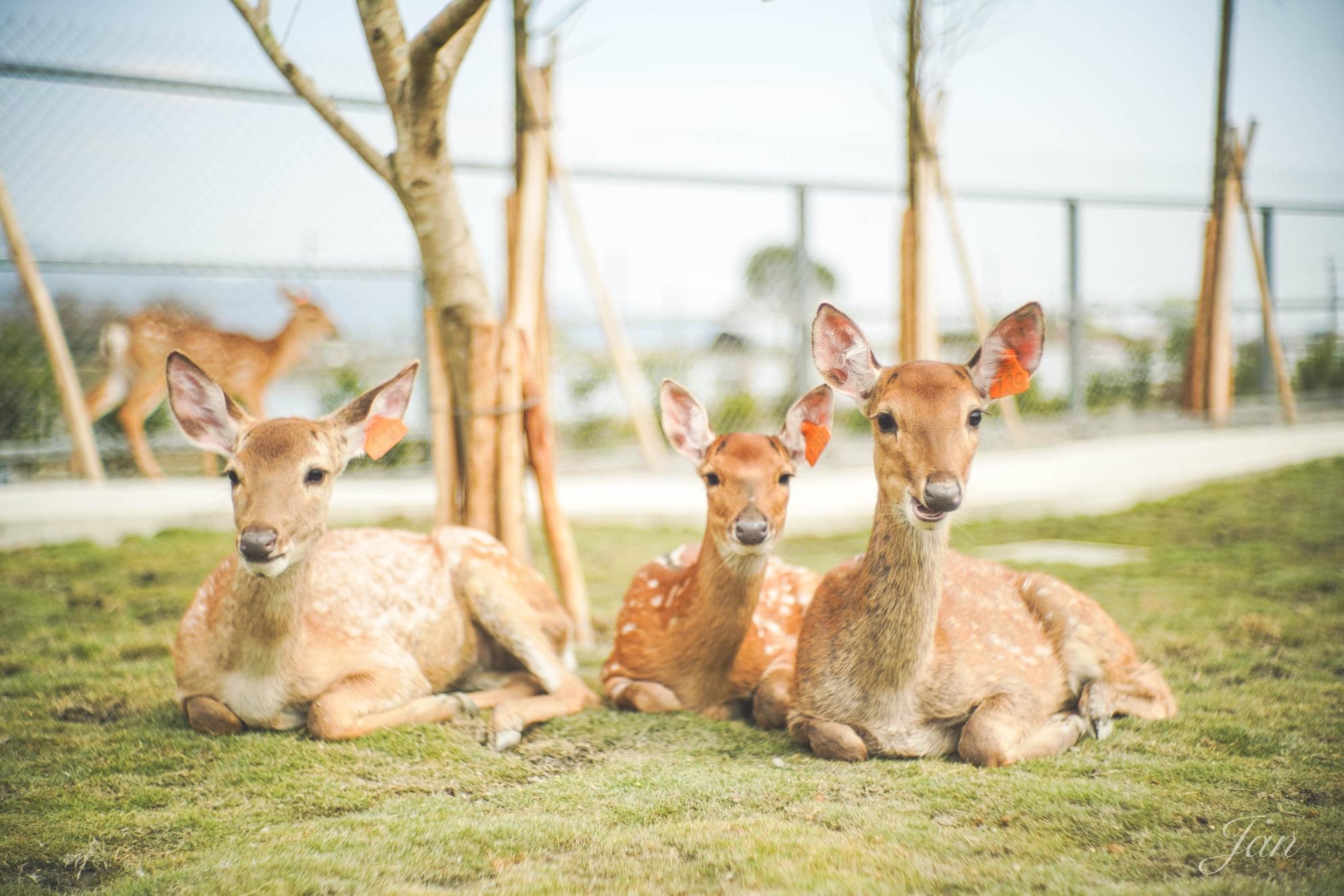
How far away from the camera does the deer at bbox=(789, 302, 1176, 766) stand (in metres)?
3.20

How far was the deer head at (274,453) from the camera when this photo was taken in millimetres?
3230

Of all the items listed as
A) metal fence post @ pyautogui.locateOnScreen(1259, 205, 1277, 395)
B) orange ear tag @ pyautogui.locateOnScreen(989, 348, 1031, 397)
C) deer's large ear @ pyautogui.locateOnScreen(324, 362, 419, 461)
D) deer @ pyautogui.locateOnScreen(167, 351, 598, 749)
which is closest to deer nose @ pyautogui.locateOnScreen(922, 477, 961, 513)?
orange ear tag @ pyautogui.locateOnScreen(989, 348, 1031, 397)

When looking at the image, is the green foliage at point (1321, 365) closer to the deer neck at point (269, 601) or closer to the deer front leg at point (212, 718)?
the deer neck at point (269, 601)

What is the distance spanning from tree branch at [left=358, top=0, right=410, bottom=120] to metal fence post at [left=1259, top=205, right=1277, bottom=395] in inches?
481

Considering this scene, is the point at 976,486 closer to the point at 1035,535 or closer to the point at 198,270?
the point at 1035,535

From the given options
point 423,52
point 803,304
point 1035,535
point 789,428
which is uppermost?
point 423,52

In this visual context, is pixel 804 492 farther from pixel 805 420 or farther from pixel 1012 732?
pixel 1012 732

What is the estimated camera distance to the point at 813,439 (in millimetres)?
3902

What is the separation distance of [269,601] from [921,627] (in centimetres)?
215

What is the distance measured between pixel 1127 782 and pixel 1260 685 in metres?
1.49

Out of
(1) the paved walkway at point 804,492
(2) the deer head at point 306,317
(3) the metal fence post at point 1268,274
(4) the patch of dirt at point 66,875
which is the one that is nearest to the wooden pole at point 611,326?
(1) the paved walkway at point 804,492

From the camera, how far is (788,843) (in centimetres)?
257

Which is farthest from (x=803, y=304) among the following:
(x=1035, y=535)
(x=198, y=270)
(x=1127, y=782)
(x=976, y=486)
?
(x=1127, y=782)

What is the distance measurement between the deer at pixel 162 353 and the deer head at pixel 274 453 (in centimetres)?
514
